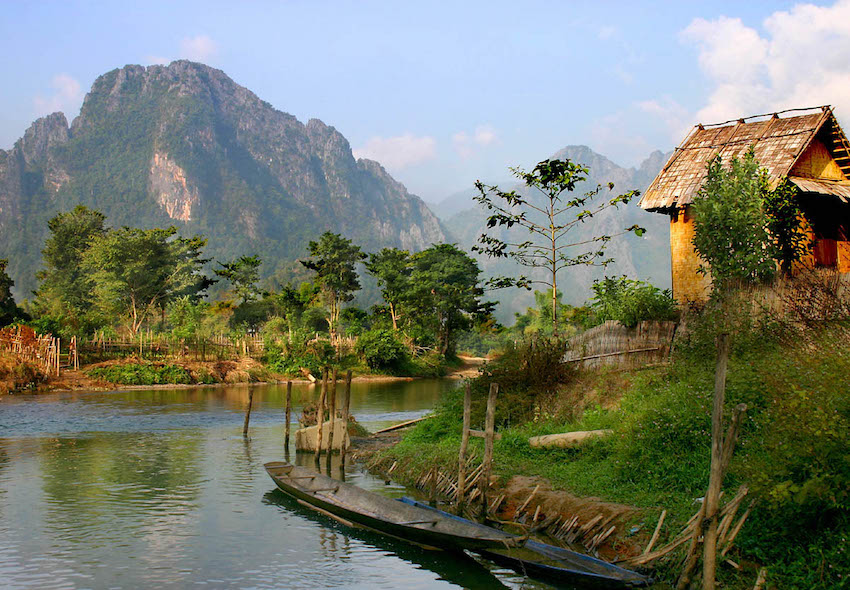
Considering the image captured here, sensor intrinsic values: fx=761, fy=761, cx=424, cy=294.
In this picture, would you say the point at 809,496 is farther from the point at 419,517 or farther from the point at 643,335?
the point at 643,335

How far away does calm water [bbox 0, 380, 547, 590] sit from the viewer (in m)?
11.1

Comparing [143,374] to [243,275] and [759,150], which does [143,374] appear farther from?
[759,150]

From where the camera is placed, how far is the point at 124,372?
42.4 metres

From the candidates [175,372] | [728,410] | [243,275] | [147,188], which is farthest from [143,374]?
[147,188]

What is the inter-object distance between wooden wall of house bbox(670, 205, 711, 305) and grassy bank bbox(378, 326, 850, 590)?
22.8ft

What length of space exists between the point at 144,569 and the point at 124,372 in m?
33.4

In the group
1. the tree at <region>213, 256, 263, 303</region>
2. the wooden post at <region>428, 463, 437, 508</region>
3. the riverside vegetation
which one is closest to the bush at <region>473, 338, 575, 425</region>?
the riverside vegetation

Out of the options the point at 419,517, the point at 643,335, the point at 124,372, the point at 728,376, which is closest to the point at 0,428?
the point at 124,372

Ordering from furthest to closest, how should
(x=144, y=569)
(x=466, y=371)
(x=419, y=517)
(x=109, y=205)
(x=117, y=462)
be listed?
(x=109, y=205), (x=466, y=371), (x=117, y=462), (x=419, y=517), (x=144, y=569)

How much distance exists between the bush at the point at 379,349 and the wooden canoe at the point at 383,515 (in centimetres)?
3850

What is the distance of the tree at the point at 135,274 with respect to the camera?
191ft

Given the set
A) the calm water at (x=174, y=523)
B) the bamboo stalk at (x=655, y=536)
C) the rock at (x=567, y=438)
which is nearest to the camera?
the bamboo stalk at (x=655, y=536)

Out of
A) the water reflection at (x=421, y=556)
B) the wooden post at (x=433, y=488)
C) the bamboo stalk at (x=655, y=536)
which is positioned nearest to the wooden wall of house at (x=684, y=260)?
the wooden post at (x=433, y=488)

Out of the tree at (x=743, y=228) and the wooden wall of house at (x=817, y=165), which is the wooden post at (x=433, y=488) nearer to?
the tree at (x=743, y=228)
